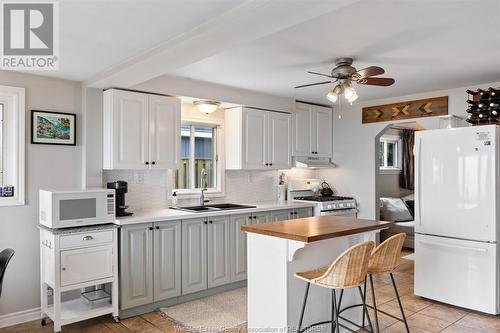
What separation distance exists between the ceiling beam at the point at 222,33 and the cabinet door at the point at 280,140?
219cm

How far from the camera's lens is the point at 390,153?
7.81 m

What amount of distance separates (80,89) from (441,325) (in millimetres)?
4134

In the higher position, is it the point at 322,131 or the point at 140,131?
the point at 322,131

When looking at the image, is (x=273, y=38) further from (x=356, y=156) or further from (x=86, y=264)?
(x=356, y=156)

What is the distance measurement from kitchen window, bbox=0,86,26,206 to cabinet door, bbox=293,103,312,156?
3409 mm

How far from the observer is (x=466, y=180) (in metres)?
3.68

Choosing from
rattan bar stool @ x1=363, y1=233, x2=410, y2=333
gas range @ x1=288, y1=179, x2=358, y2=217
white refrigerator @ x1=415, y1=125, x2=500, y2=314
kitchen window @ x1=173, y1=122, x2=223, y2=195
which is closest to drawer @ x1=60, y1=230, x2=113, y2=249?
kitchen window @ x1=173, y1=122, x2=223, y2=195

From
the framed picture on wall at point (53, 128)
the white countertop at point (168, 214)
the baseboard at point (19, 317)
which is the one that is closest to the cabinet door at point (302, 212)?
the white countertop at point (168, 214)

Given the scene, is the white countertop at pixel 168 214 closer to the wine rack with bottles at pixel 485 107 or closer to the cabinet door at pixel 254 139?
the cabinet door at pixel 254 139

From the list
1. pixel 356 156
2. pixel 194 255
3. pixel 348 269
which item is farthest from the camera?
pixel 356 156

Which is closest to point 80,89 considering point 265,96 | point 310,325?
point 265,96

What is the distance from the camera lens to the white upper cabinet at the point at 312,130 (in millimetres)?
5500

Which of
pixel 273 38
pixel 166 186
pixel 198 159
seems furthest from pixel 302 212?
pixel 273 38

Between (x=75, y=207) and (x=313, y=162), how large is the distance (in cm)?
349
